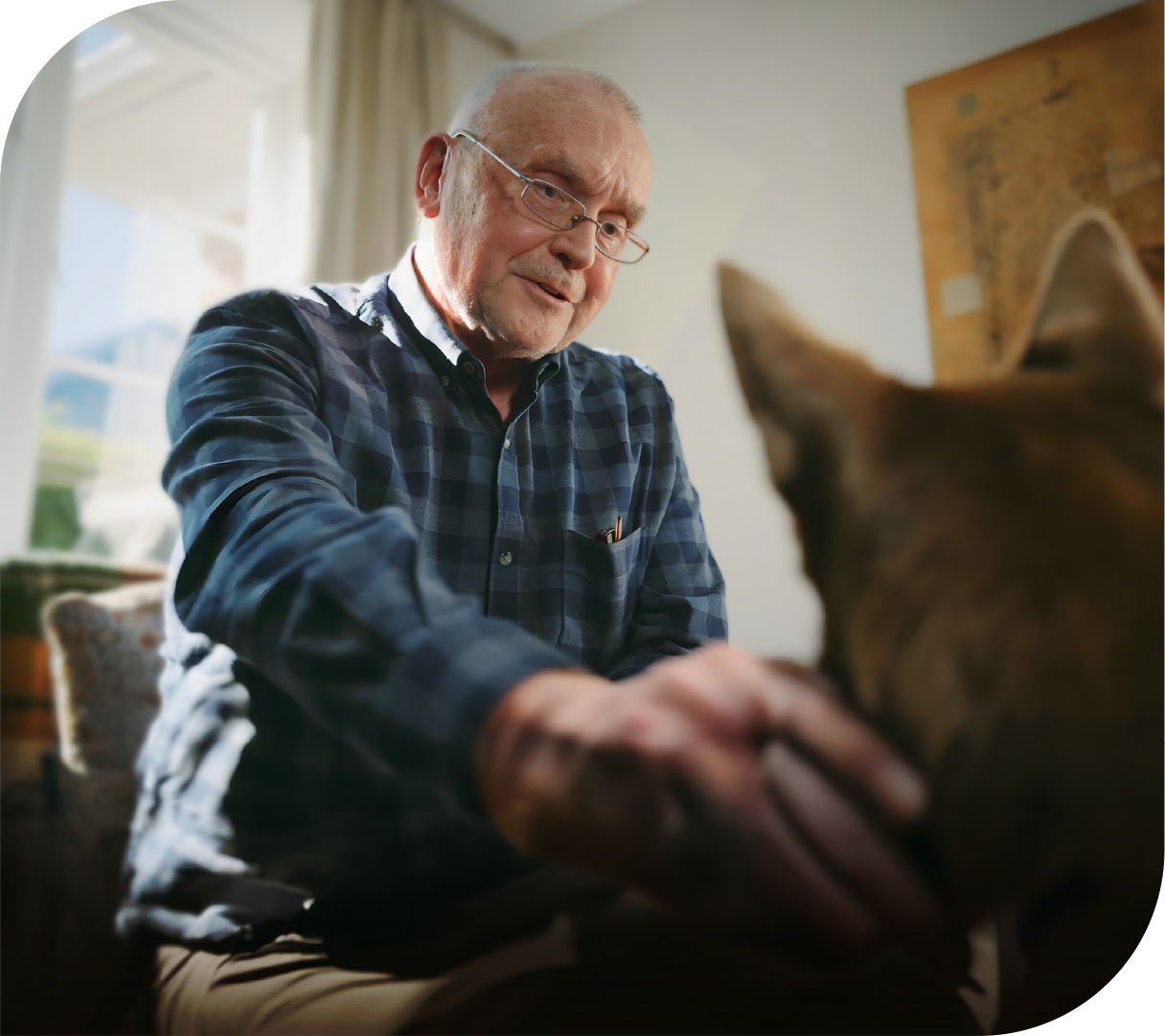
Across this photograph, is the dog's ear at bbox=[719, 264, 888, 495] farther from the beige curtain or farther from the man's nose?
the beige curtain

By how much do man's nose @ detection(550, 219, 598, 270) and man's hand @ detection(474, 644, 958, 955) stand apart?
283 mm

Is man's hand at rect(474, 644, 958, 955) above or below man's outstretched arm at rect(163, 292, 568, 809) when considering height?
below

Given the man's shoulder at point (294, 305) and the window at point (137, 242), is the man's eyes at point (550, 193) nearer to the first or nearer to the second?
the man's shoulder at point (294, 305)

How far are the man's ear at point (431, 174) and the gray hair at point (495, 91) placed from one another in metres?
0.02

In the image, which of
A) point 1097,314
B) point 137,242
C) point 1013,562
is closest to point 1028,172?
point 1097,314

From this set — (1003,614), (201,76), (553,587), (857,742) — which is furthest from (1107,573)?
(201,76)

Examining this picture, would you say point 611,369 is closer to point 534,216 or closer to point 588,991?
point 534,216

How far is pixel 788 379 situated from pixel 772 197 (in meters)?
0.13

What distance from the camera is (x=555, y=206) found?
575 mm

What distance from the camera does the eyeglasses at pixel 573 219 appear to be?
574mm

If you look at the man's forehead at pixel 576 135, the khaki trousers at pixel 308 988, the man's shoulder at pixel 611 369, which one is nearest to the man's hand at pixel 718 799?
the khaki trousers at pixel 308 988

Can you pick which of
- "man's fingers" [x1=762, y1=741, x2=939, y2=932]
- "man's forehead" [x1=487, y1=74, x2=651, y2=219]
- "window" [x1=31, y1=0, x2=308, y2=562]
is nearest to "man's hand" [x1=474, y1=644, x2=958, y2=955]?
"man's fingers" [x1=762, y1=741, x2=939, y2=932]

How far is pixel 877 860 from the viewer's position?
42 cm

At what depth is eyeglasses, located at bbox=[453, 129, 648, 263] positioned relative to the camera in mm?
574
